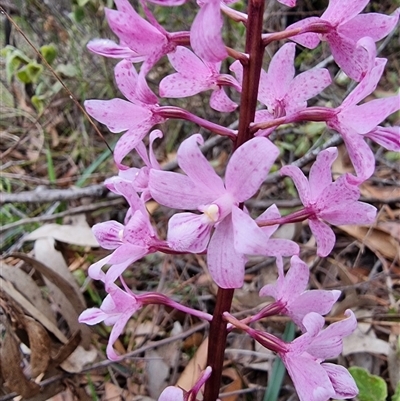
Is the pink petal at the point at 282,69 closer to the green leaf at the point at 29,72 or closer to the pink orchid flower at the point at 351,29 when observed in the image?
the pink orchid flower at the point at 351,29

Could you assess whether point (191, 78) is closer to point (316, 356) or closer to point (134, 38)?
point (134, 38)

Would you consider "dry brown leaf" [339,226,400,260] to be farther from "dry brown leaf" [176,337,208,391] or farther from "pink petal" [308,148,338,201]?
"pink petal" [308,148,338,201]

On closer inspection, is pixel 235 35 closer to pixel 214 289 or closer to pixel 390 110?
pixel 214 289

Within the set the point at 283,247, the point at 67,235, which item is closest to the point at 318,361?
the point at 283,247

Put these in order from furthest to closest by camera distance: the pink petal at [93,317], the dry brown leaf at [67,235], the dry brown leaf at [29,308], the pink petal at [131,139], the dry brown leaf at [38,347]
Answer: the dry brown leaf at [67,235] → the dry brown leaf at [29,308] → the dry brown leaf at [38,347] → the pink petal at [93,317] → the pink petal at [131,139]

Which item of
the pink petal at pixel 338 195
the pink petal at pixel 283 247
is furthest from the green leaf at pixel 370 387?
the pink petal at pixel 338 195

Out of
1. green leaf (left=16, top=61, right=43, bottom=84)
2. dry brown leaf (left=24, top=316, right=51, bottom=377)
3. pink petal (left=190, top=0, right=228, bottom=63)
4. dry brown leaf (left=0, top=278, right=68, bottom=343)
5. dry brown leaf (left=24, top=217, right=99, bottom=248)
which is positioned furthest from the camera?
green leaf (left=16, top=61, right=43, bottom=84)

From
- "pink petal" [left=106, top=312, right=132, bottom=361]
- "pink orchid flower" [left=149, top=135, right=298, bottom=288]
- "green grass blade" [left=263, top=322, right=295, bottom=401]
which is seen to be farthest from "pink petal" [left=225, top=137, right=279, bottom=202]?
"green grass blade" [left=263, top=322, right=295, bottom=401]
